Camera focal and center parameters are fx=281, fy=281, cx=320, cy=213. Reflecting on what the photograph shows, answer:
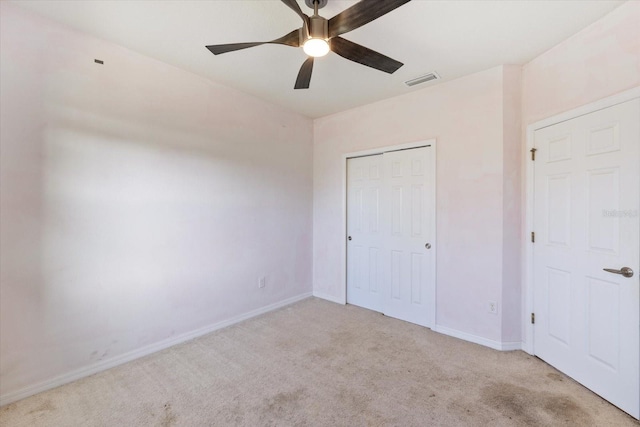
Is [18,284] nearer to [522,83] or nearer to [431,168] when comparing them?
[431,168]

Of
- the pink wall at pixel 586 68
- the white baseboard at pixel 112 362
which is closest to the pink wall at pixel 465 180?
the pink wall at pixel 586 68

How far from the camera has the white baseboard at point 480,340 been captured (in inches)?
105

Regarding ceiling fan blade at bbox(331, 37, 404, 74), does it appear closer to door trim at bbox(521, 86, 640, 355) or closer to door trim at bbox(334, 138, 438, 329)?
door trim at bbox(334, 138, 438, 329)

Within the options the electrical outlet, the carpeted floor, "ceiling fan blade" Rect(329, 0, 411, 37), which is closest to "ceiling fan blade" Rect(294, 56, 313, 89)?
"ceiling fan blade" Rect(329, 0, 411, 37)

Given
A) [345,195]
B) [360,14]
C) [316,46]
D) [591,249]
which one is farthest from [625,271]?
[345,195]

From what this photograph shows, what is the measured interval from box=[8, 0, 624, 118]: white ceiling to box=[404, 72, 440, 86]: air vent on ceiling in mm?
90

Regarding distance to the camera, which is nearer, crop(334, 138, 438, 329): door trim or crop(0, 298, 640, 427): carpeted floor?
crop(0, 298, 640, 427): carpeted floor

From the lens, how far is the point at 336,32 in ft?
5.41

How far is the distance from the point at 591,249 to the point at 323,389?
2268 millimetres

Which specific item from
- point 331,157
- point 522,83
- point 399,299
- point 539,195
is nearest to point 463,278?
point 399,299

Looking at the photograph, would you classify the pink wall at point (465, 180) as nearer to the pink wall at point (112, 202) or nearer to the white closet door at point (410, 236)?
the white closet door at point (410, 236)

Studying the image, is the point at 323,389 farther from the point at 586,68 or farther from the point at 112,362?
the point at 586,68

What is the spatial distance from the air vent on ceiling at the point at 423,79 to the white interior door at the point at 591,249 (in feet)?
3.70

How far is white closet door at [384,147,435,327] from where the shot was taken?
10.4ft
